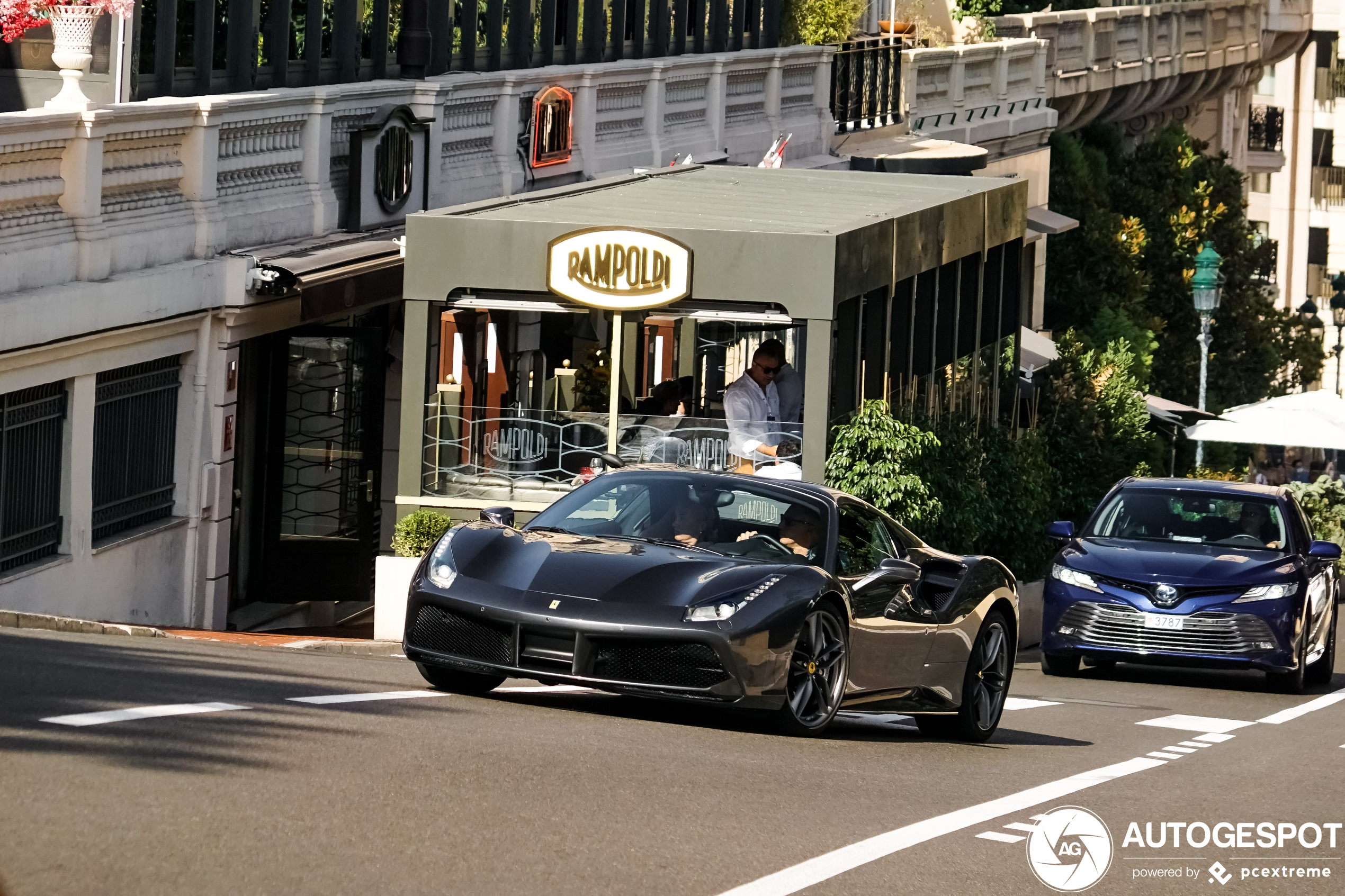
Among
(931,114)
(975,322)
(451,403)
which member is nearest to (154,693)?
(451,403)

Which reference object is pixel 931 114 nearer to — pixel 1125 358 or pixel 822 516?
pixel 1125 358

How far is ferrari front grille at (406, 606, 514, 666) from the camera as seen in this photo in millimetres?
10898

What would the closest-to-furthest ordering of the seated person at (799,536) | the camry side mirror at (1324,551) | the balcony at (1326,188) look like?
the seated person at (799,536) → the camry side mirror at (1324,551) → the balcony at (1326,188)

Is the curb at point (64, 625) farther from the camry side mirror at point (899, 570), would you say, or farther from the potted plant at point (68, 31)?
the camry side mirror at point (899, 570)

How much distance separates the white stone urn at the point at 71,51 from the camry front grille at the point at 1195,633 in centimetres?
849

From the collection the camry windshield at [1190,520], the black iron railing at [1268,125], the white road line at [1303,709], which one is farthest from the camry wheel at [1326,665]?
the black iron railing at [1268,125]

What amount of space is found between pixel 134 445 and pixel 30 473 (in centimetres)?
170

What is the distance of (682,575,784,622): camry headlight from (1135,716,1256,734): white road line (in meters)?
5.53

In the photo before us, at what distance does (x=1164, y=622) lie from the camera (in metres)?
18.8

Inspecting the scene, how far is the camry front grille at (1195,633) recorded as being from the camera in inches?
739

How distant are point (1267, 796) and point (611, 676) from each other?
131 inches

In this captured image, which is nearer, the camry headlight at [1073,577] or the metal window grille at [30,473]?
the metal window grille at [30,473]

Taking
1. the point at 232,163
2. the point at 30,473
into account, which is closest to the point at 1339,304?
the point at 232,163

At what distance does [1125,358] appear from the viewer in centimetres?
3478
